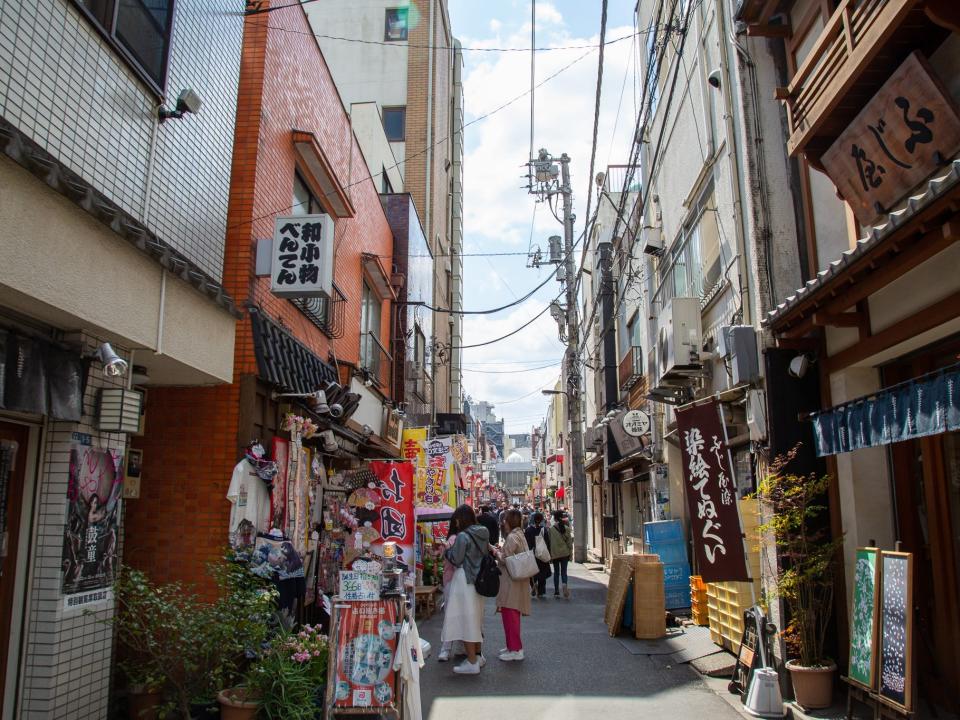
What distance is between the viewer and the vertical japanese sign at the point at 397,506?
11.7 meters

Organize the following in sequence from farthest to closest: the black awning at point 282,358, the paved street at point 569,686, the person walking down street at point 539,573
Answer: the person walking down street at point 539,573, the black awning at point 282,358, the paved street at point 569,686

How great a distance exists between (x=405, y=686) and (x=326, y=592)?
15.9ft

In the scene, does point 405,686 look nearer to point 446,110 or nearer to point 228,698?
point 228,698

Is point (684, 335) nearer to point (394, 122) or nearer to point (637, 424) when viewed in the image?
point (637, 424)

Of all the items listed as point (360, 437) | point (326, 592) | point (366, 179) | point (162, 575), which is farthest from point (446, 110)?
point (162, 575)

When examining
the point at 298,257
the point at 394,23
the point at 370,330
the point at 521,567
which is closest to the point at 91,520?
the point at 298,257

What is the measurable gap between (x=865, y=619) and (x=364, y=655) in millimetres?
4488

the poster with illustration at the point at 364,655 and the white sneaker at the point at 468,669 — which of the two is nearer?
the poster with illustration at the point at 364,655

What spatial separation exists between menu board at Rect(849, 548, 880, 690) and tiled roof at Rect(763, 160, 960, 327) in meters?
2.44

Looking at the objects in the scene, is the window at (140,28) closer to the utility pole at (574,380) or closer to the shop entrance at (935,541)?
the shop entrance at (935,541)

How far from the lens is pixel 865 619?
635 centimetres


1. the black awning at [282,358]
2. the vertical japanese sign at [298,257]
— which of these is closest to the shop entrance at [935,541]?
the vertical japanese sign at [298,257]

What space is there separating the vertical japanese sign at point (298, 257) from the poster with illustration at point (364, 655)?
155 inches

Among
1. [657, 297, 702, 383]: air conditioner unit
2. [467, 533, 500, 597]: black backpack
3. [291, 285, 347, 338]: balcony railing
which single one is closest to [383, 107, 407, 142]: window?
[291, 285, 347, 338]: balcony railing
